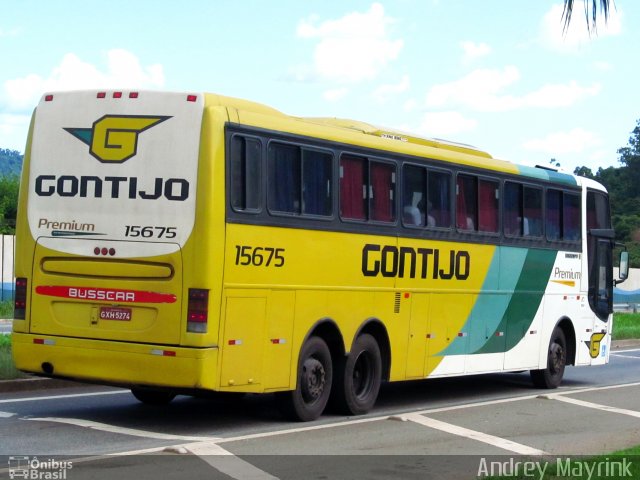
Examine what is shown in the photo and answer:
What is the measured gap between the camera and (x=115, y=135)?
508 inches

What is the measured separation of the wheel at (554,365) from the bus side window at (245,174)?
819 centimetres

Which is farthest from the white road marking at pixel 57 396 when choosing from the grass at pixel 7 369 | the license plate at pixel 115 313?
the license plate at pixel 115 313

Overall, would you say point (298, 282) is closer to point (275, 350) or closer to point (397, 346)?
point (275, 350)

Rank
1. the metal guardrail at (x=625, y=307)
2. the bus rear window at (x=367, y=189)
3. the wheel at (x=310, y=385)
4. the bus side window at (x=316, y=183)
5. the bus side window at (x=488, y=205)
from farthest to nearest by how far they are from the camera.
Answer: the metal guardrail at (x=625, y=307), the bus side window at (x=488, y=205), the bus rear window at (x=367, y=189), the bus side window at (x=316, y=183), the wheel at (x=310, y=385)

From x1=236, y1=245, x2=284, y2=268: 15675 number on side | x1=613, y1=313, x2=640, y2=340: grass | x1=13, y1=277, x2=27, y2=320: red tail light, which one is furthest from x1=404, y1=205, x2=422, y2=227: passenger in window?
x1=613, y1=313, x2=640, y2=340: grass

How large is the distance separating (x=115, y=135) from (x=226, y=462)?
402 cm

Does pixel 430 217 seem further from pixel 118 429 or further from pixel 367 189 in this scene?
pixel 118 429

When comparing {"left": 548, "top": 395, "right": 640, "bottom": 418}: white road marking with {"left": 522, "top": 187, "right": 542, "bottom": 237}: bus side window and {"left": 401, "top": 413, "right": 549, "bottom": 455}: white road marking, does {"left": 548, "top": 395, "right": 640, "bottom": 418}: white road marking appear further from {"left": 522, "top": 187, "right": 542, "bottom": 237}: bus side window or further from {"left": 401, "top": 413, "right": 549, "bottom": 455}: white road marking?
{"left": 401, "top": 413, "right": 549, "bottom": 455}: white road marking

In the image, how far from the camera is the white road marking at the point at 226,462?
1002 cm

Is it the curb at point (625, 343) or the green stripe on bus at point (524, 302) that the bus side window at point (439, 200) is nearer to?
the green stripe on bus at point (524, 302)

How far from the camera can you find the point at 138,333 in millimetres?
12508

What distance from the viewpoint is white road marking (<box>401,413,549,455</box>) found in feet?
40.0

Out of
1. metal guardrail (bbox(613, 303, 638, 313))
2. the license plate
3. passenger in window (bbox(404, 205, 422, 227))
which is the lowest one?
the license plate

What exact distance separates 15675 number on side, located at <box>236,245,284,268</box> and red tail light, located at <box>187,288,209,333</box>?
62cm
